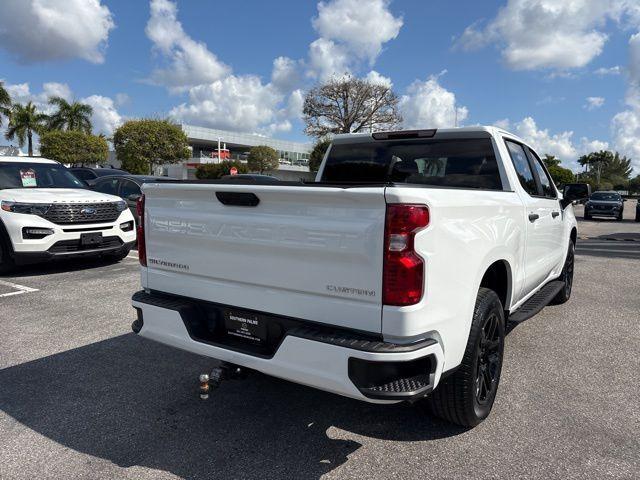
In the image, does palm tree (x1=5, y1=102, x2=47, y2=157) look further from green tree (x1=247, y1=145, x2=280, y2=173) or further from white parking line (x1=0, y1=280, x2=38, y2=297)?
white parking line (x1=0, y1=280, x2=38, y2=297)

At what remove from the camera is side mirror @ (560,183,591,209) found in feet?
17.1

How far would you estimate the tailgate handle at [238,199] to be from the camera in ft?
8.64

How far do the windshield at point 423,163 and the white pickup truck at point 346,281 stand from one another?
0.22 m

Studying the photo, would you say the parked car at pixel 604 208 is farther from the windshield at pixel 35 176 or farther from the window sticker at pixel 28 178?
the window sticker at pixel 28 178

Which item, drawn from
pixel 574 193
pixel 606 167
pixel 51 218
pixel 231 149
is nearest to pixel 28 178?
pixel 51 218

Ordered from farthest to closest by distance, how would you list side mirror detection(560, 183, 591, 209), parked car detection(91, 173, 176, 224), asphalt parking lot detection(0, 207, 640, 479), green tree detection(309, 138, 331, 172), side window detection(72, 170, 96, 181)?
green tree detection(309, 138, 331, 172) < side window detection(72, 170, 96, 181) < parked car detection(91, 173, 176, 224) < side mirror detection(560, 183, 591, 209) < asphalt parking lot detection(0, 207, 640, 479)

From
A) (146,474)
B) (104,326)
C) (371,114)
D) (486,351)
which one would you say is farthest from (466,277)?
(371,114)

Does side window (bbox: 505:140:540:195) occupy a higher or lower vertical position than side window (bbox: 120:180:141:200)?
higher

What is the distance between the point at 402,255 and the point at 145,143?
153ft

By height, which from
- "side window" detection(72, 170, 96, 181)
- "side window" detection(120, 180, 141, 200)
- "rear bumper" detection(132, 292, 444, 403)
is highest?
"side window" detection(72, 170, 96, 181)

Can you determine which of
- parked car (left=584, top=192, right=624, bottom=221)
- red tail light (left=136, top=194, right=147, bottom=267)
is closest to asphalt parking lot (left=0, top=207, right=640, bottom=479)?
red tail light (left=136, top=194, right=147, bottom=267)

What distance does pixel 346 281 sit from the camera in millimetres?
2326

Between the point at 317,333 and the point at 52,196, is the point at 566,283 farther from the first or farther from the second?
the point at 52,196

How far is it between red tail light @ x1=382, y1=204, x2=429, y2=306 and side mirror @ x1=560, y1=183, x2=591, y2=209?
12.1 ft
